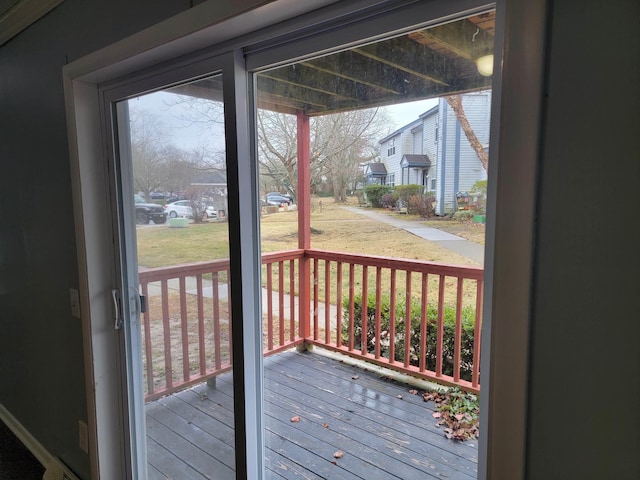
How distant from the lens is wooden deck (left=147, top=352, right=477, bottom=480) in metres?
1.49

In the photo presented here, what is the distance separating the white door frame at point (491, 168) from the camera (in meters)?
0.61

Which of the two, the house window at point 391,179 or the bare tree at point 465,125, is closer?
the bare tree at point 465,125

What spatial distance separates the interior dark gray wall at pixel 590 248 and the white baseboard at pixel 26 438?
244 centimetres

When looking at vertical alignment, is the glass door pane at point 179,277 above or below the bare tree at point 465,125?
below

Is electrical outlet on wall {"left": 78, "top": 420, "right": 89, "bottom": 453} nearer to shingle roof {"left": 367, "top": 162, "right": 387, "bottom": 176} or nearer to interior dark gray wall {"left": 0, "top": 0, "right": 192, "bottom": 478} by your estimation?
interior dark gray wall {"left": 0, "top": 0, "right": 192, "bottom": 478}

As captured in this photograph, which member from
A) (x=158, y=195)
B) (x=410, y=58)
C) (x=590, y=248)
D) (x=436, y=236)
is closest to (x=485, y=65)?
(x=410, y=58)

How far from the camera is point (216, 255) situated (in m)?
1.33

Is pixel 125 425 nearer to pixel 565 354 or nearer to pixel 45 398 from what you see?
pixel 45 398

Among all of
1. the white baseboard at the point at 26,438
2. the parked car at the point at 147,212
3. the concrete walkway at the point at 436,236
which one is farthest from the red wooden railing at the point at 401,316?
the white baseboard at the point at 26,438

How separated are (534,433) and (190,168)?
1.25 metres

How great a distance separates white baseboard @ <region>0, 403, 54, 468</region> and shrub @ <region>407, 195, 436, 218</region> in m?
2.23

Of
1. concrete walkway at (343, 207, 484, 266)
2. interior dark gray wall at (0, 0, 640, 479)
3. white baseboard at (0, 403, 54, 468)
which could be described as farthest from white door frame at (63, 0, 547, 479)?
white baseboard at (0, 403, 54, 468)

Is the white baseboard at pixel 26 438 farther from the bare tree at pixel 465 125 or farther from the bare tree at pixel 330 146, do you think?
the bare tree at pixel 465 125

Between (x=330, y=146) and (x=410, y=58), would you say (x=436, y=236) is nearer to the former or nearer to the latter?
(x=410, y=58)
